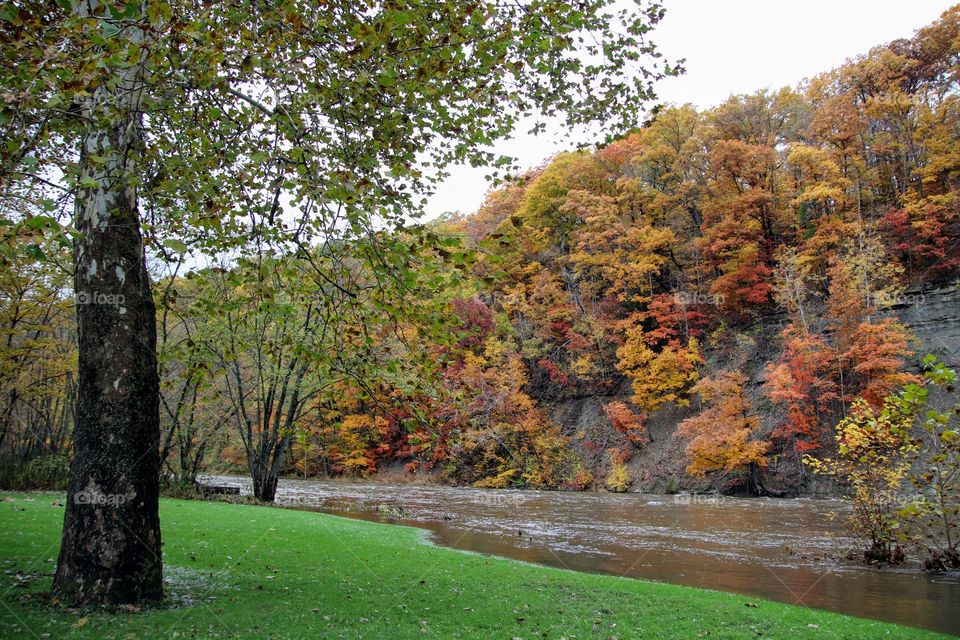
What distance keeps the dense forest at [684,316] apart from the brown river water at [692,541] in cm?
293

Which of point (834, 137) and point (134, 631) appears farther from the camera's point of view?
point (834, 137)

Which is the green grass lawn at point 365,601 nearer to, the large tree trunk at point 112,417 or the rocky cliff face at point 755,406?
the large tree trunk at point 112,417

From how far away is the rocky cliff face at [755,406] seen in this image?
24.5 m

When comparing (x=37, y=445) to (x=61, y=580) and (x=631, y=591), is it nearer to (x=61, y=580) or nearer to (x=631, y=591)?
(x=61, y=580)

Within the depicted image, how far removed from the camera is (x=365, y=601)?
21.4 ft

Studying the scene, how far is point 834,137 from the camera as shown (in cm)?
3203

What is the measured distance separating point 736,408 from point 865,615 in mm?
18850

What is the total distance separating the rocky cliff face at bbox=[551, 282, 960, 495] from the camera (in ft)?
80.4

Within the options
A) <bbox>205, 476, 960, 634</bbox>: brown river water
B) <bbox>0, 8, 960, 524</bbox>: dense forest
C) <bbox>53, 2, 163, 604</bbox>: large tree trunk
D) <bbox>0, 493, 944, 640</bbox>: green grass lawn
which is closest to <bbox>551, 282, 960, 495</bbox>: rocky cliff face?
<bbox>0, 8, 960, 524</bbox>: dense forest

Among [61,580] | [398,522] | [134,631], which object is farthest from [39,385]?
[134,631]

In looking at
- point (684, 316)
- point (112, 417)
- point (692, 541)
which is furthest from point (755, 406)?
point (112, 417)

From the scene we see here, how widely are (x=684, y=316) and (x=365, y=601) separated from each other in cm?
2985

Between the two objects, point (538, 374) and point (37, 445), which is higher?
point (538, 374)

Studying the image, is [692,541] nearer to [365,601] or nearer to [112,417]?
[365,601]
